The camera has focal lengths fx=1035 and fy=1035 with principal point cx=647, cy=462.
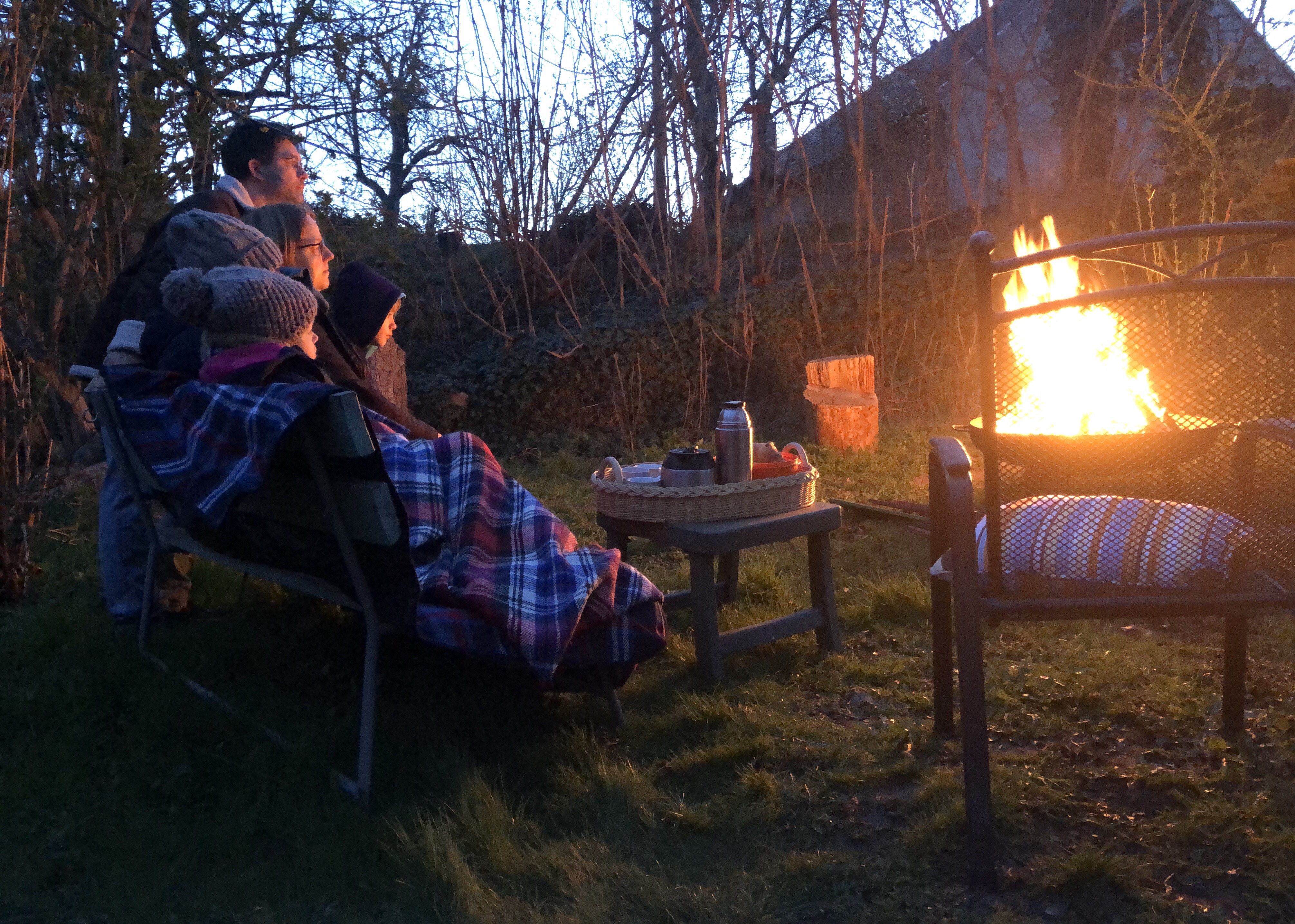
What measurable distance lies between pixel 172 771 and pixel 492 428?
6172mm

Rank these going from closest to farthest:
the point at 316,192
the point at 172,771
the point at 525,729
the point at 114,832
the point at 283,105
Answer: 1. the point at 114,832
2. the point at 172,771
3. the point at 525,729
4. the point at 316,192
5. the point at 283,105

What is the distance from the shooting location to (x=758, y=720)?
2.82m

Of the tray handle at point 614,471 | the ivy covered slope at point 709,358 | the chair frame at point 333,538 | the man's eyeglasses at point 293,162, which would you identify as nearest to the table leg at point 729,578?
the tray handle at point 614,471

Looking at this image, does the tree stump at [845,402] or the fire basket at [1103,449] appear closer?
the fire basket at [1103,449]

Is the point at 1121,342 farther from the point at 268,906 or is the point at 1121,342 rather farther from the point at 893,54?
the point at 893,54

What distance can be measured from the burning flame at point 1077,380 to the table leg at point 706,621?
122 centimetres

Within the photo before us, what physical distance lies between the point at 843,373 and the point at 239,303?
15.9 feet

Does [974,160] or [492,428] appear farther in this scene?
[974,160]

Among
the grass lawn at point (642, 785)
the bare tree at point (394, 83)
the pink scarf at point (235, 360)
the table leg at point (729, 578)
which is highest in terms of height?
the bare tree at point (394, 83)

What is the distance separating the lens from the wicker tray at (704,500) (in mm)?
3119

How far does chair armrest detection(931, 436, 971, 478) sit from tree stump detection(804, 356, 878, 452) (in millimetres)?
4434

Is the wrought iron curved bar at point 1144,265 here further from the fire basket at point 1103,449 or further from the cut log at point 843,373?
Answer: the cut log at point 843,373

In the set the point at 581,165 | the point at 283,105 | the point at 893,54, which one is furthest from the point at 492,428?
the point at 893,54

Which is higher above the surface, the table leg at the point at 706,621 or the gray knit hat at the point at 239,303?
the gray knit hat at the point at 239,303
